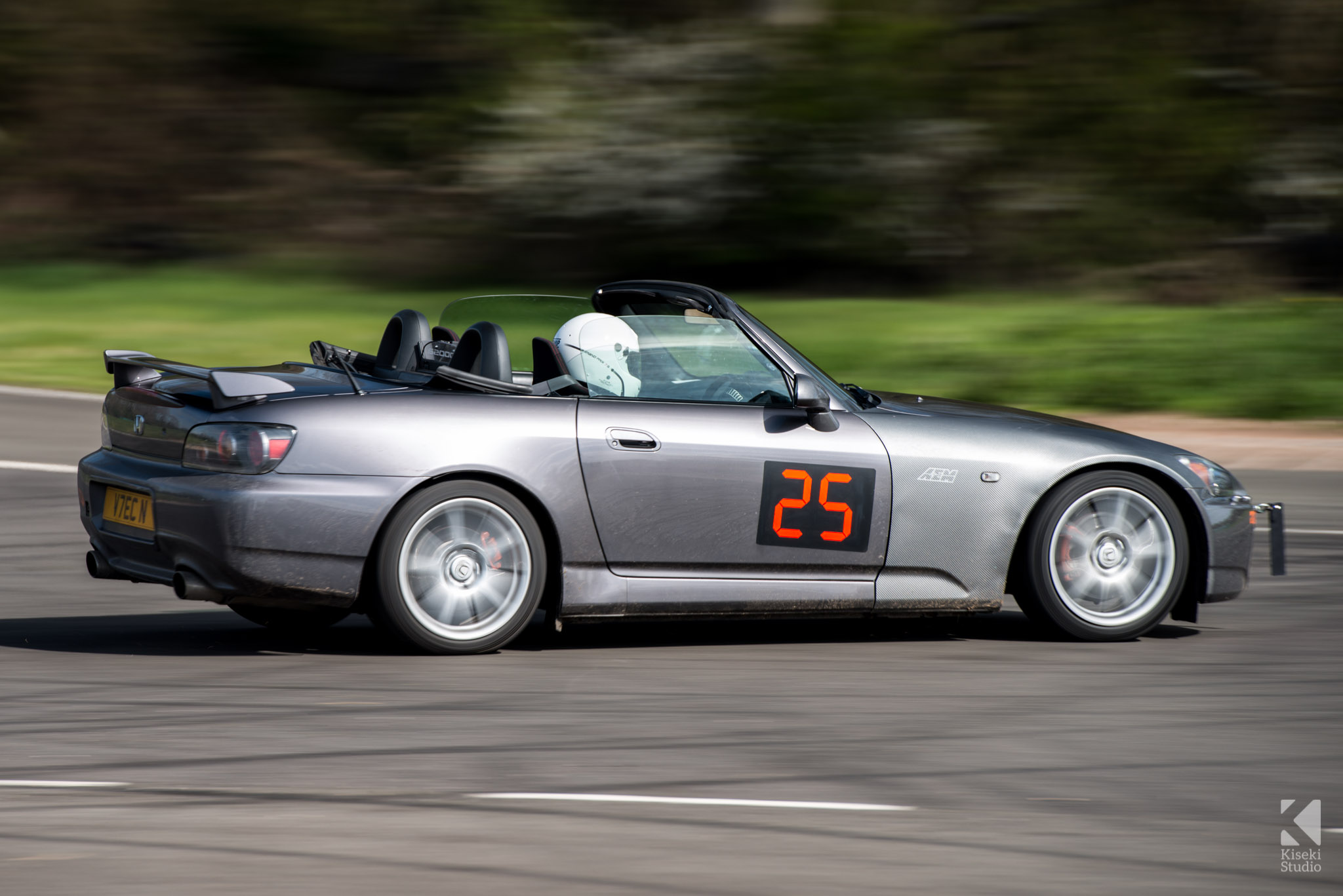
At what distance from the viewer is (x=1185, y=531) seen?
683 centimetres

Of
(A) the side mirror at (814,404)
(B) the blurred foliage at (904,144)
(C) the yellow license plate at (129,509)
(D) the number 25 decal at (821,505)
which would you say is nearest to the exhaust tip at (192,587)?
(C) the yellow license plate at (129,509)

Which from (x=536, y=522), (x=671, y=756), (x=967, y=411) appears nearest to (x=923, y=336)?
(x=967, y=411)

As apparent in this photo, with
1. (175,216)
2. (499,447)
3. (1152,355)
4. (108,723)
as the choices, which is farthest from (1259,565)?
(175,216)

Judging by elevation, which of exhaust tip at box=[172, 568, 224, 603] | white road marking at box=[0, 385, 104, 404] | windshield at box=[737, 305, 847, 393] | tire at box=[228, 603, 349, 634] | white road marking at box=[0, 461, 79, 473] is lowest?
tire at box=[228, 603, 349, 634]

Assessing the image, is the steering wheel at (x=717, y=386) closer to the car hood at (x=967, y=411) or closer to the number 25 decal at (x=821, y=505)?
the number 25 decal at (x=821, y=505)

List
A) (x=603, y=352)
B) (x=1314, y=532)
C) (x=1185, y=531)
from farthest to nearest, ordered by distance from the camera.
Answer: (x=1314, y=532), (x=1185, y=531), (x=603, y=352)

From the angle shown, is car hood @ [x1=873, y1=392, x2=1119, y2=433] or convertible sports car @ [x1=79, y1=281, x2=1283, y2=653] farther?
car hood @ [x1=873, y1=392, x2=1119, y2=433]

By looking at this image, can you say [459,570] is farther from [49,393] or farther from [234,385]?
[49,393]

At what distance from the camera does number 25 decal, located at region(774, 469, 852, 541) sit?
21.1ft

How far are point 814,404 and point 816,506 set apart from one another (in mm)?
376

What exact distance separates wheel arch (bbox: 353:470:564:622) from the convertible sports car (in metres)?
0.01

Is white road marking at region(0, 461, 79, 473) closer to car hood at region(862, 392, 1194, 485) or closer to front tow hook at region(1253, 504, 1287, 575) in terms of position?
car hood at region(862, 392, 1194, 485)

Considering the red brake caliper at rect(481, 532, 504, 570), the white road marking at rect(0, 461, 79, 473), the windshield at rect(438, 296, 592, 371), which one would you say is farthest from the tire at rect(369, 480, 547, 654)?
the white road marking at rect(0, 461, 79, 473)

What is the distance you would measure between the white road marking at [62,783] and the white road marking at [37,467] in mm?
7443
